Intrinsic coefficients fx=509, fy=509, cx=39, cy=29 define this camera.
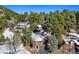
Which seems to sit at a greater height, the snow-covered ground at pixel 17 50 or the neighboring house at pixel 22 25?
the neighboring house at pixel 22 25

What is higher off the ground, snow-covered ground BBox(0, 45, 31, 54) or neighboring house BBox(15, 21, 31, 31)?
neighboring house BBox(15, 21, 31, 31)

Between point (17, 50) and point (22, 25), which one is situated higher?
point (22, 25)

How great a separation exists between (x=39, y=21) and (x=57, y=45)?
255mm

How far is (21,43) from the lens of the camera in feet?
14.2

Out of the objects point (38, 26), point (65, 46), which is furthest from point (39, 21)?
point (65, 46)

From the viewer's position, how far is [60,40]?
4309mm

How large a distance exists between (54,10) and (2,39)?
0.50m

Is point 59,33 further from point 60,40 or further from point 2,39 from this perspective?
point 2,39
